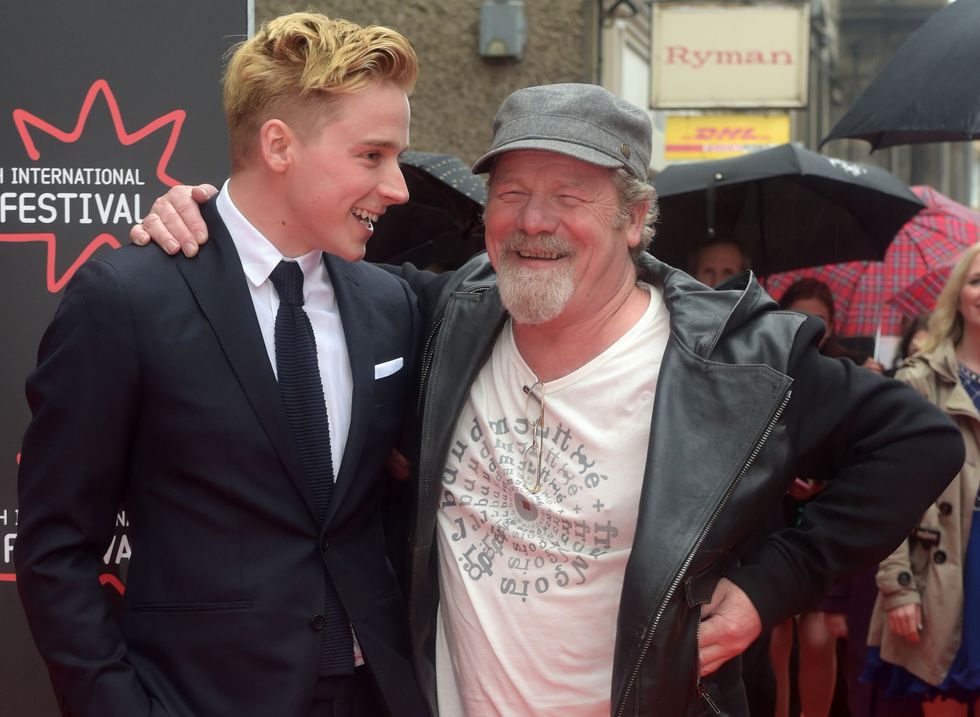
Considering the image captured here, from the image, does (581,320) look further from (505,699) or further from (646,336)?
(505,699)

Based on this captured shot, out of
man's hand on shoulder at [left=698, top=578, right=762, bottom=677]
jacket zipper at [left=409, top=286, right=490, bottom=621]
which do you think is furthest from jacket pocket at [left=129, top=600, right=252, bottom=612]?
man's hand on shoulder at [left=698, top=578, right=762, bottom=677]

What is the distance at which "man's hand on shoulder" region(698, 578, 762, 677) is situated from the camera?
2.70 meters

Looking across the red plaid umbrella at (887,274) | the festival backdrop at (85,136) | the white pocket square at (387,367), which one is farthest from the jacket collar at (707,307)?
the red plaid umbrella at (887,274)

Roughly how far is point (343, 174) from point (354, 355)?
385 mm

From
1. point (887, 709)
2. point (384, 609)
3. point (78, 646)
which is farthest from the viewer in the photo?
point (887, 709)

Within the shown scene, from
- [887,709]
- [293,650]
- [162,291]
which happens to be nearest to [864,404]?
[293,650]

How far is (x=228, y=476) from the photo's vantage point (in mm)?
2543

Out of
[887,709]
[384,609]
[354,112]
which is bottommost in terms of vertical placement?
[887,709]

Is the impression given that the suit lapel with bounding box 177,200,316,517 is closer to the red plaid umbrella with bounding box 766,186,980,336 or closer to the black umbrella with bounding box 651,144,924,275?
the black umbrella with bounding box 651,144,924,275

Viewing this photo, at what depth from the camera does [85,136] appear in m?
3.37

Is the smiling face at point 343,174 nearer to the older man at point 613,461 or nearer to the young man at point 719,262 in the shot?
the older man at point 613,461

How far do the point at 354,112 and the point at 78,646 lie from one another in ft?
3.92

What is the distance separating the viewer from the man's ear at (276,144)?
107 inches

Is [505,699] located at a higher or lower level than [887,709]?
higher
